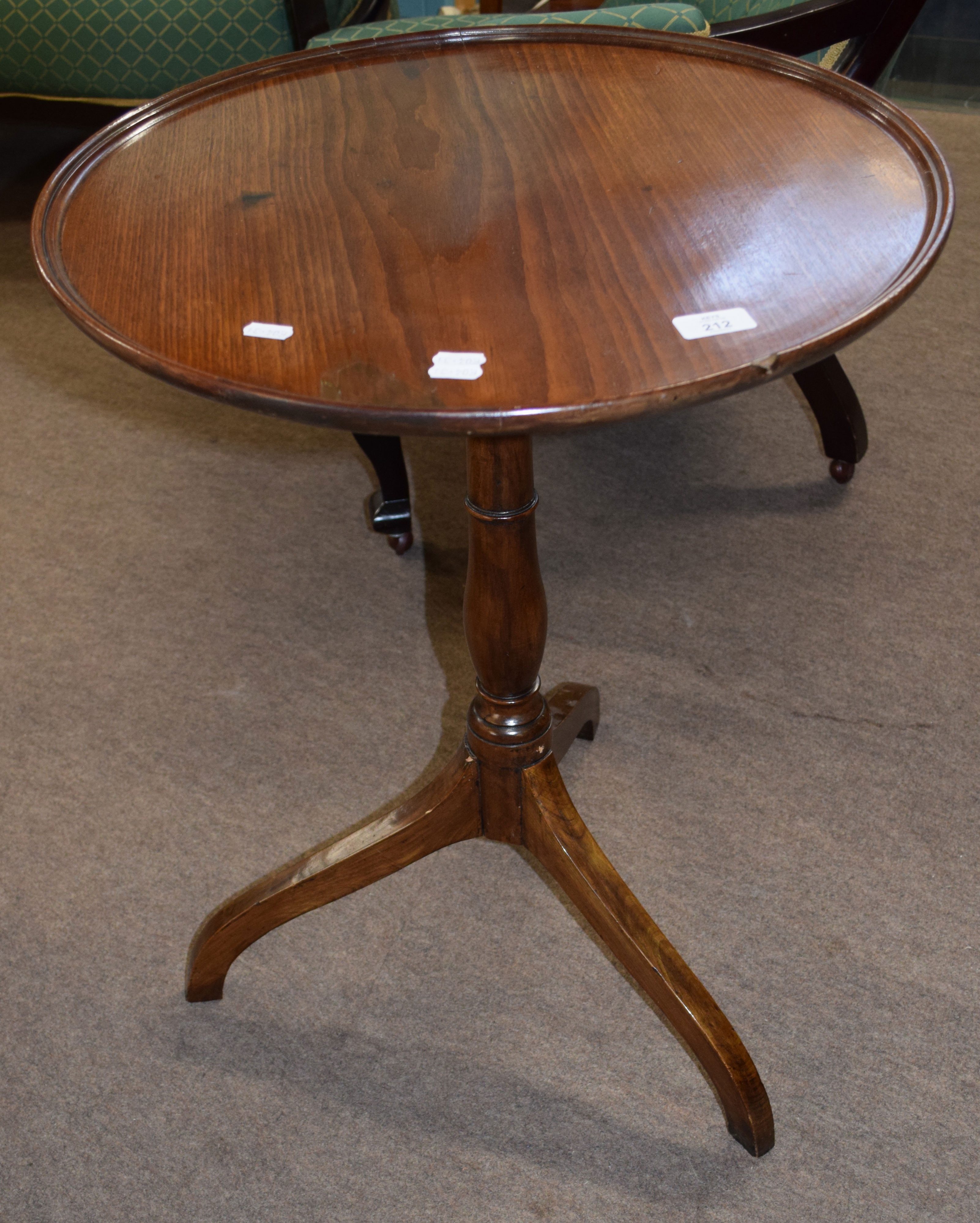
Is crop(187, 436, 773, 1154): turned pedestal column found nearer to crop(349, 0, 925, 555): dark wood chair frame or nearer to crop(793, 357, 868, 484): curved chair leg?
crop(349, 0, 925, 555): dark wood chair frame

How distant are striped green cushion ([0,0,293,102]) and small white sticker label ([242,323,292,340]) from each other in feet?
4.81

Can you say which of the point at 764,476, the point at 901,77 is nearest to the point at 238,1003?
the point at 764,476

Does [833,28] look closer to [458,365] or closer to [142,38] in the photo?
[458,365]

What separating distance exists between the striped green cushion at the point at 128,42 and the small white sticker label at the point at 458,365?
5.08ft

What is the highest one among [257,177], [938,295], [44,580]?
[257,177]

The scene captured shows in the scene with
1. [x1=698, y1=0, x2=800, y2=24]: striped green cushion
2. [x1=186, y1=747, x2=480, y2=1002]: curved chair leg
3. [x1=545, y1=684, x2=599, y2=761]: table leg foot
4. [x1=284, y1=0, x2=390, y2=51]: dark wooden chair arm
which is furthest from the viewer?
[x1=284, y1=0, x2=390, y2=51]: dark wooden chair arm

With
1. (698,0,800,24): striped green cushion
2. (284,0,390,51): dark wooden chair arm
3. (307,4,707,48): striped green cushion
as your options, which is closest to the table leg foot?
(307,4,707,48): striped green cushion

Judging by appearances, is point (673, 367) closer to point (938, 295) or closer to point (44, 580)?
point (44, 580)

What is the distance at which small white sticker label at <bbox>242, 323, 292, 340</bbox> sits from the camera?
0.67 meters

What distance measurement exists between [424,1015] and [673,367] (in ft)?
2.21

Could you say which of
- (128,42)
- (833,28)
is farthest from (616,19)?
(128,42)

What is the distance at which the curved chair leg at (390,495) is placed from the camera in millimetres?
1463

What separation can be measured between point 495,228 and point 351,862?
0.55m

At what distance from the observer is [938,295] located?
1956mm
